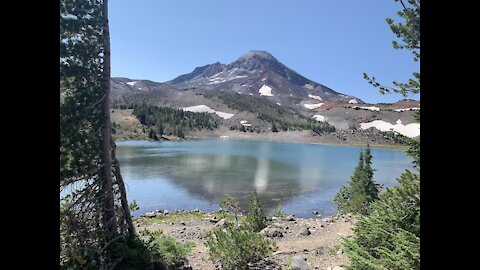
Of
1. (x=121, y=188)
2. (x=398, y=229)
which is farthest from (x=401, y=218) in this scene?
(x=121, y=188)

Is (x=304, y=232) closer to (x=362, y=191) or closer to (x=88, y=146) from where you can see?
(x=362, y=191)

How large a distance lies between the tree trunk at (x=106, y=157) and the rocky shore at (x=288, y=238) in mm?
2512

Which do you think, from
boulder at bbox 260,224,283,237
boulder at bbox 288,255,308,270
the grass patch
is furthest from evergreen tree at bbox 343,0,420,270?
the grass patch

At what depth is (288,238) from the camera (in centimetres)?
1432

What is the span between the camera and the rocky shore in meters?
10.1

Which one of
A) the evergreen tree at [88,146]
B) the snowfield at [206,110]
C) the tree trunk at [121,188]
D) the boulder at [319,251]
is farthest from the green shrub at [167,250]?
the snowfield at [206,110]

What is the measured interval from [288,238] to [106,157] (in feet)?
29.7

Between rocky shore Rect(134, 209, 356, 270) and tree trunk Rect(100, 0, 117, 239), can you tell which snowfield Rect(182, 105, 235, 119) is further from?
tree trunk Rect(100, 0, 117, 239)

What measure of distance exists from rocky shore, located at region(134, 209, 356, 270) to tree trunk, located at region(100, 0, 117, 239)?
2.51 meters

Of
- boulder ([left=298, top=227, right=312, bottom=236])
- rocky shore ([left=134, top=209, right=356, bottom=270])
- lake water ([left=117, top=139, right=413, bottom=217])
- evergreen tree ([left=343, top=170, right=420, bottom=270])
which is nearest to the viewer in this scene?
evergreen tree ([left=343, top=170, right=420, bottom=270])
